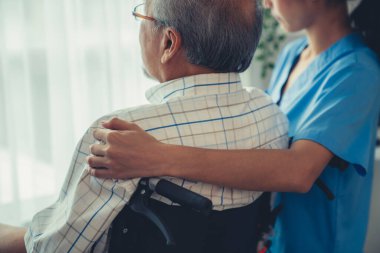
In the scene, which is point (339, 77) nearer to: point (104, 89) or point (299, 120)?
point (299, 120)

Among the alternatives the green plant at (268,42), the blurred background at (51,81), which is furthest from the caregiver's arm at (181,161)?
the green plant at (268,42)

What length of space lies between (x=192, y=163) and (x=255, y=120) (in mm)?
208

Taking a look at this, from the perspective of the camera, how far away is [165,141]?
0.82m

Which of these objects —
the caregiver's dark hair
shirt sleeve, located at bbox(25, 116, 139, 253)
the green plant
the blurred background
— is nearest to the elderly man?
shirt sleeve, located at bbox(25, 116, 139, 253)

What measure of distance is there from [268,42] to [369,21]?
83 centimetres

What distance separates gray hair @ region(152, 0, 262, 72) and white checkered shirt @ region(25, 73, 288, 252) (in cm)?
5

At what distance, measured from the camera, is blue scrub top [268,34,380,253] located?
3.32 feet

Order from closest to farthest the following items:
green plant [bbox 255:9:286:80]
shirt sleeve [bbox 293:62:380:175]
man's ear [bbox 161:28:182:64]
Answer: man's ear [bbox 161:28:182:64] < shirt sleeve [bbox 293:62:380:175] < green plant [bbox 255:9:286:80]

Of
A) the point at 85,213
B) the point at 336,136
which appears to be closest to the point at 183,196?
the point at 85,213

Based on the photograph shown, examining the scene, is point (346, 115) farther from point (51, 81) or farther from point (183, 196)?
point (51, 81)

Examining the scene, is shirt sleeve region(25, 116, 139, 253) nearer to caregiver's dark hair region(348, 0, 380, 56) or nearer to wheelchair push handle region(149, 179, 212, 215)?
wheelchair push handle region(149, 179, 212, 215)

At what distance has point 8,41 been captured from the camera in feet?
4.49

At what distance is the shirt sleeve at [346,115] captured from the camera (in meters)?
1.00

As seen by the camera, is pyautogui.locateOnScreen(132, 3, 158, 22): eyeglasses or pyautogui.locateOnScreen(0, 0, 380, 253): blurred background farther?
pyautogui.locateOnScreen(0, 0, 380, 253): blurred background
